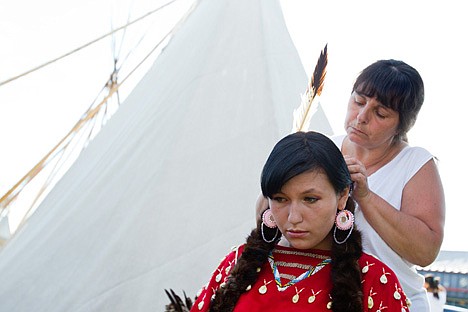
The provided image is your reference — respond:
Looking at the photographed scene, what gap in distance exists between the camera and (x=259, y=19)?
3.06 m

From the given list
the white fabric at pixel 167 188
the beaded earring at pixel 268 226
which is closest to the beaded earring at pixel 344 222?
the beaded earring at pixel 268 226

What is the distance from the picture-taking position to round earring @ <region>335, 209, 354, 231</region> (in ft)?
3.84

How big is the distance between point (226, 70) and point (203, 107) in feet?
0.77

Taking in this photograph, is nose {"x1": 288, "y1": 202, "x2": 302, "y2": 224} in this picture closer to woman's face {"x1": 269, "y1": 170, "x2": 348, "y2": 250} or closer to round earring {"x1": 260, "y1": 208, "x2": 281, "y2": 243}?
woman's face {"x1": 269, "y1": 170, "x2": 348, "y2": 250}

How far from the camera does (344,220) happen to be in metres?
1.17

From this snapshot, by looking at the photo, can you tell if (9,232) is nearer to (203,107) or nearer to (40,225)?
(40,225)

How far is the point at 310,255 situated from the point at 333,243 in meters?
0.05

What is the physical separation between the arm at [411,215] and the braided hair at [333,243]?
0.13ft

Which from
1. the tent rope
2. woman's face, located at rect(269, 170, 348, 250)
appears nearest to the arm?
woman's face, located at rect(269, 170, 348, 250)

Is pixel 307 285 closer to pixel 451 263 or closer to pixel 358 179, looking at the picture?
pixel 358 179

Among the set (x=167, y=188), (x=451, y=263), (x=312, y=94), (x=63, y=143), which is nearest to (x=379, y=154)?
(x=312, y=94)

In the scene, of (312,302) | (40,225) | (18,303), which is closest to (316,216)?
(312,302)

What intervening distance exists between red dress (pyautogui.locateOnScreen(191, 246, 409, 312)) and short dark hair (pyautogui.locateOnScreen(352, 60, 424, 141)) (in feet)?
1.10

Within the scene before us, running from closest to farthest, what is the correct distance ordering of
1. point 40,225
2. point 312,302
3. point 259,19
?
1. point 312,302
2. point 40,225
3. point 259,19
